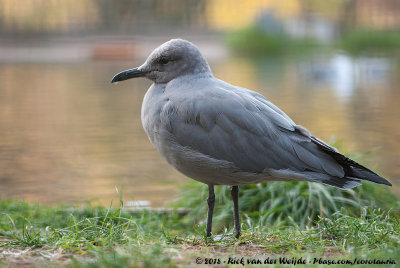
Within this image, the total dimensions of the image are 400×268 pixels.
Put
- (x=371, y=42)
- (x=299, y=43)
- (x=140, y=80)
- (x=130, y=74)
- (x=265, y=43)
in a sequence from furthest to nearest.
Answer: (x=299, y=43), (x=265, y=43), (x=371, y=42), (x=140, y=80), (x=130, y=74)

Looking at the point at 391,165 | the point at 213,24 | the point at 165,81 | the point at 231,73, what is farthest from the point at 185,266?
the point at 213,24

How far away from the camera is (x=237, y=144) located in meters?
3.69

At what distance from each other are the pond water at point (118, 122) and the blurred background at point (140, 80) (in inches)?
0.9

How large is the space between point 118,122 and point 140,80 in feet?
31.0

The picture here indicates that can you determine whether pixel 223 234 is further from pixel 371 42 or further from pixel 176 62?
pixel 371 42

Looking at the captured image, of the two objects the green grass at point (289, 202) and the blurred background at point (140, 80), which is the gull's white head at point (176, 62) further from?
the blurred background at point (140, 80)

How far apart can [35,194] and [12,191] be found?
0.26 meters

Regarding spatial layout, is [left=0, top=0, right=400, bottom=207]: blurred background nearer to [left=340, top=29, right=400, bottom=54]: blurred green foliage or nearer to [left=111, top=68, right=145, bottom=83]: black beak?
[left=340, top=29, right=400, bottom=54]: blurred green foliage

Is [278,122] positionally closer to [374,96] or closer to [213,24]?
[374,96]

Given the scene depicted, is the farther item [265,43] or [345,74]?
[265,43]

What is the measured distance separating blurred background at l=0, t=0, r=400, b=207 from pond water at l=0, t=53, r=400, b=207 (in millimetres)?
23

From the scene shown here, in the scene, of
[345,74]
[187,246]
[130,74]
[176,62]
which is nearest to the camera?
[187,246]

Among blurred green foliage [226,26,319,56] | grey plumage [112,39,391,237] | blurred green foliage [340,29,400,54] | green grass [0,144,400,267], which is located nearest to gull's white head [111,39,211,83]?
grey plumage [112,39,391,237]

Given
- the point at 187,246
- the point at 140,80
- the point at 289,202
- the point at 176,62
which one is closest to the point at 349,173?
the point at 187,246
